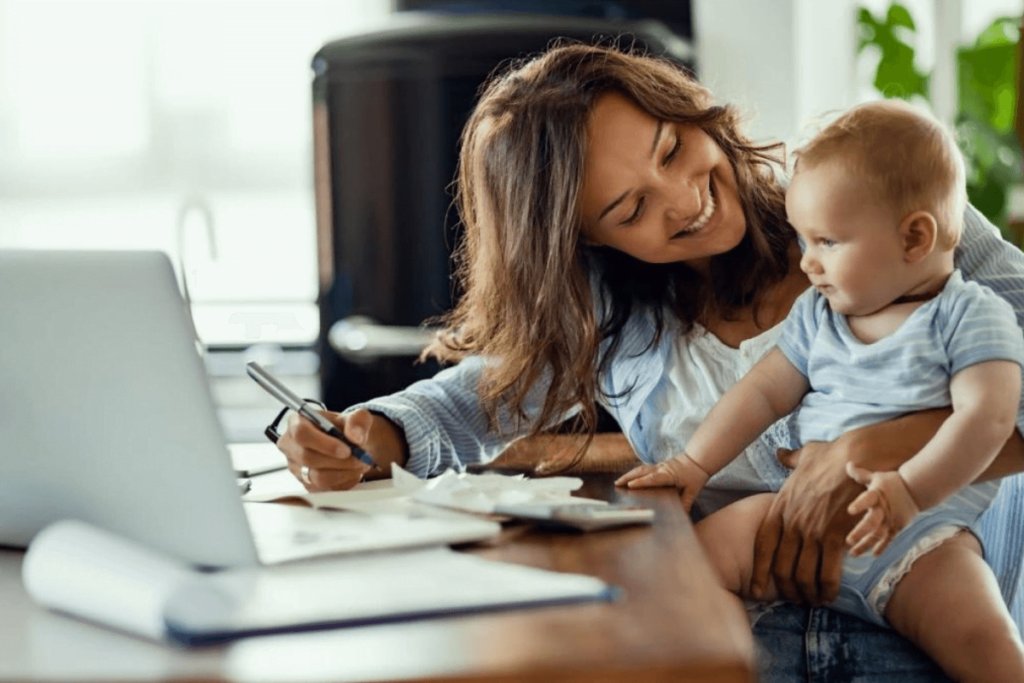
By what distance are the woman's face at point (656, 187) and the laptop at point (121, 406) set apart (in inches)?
30.4

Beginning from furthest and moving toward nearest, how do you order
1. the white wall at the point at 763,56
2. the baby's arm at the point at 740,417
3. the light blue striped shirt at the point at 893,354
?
1. the white wall at the point at 763,56
2. the baby's arm at the point at 740,417
3. the light blue striped shirt at the point at 893,354

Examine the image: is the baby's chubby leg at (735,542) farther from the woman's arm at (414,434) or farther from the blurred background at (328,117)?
the blurred background at (328,117)

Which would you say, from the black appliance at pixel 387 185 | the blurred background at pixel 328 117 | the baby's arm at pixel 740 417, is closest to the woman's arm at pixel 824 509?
the baby's arm at pixel 740 417

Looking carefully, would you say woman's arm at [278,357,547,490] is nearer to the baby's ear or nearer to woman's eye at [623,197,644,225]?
woman's eye at [623,197,644,225]

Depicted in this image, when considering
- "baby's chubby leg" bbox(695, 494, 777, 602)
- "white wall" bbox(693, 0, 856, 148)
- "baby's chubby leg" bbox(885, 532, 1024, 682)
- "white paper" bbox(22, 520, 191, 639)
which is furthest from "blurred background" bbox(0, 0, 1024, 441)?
"white paper" bbox(22, 520, 191, 639)

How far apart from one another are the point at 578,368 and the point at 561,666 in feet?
3.46

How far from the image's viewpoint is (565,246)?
1.71m

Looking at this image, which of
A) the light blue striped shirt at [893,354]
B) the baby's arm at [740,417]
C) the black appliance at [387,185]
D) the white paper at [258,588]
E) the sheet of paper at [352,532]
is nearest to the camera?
the white paper at [258,588]

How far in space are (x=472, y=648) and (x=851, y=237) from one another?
86 cm

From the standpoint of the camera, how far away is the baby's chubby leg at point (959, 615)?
1275mm

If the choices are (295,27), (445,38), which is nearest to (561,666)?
(445,38)

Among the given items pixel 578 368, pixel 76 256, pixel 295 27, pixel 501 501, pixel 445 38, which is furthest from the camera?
pixel 295 27

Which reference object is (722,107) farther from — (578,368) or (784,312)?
(578,368)

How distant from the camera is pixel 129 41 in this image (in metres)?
4.00
